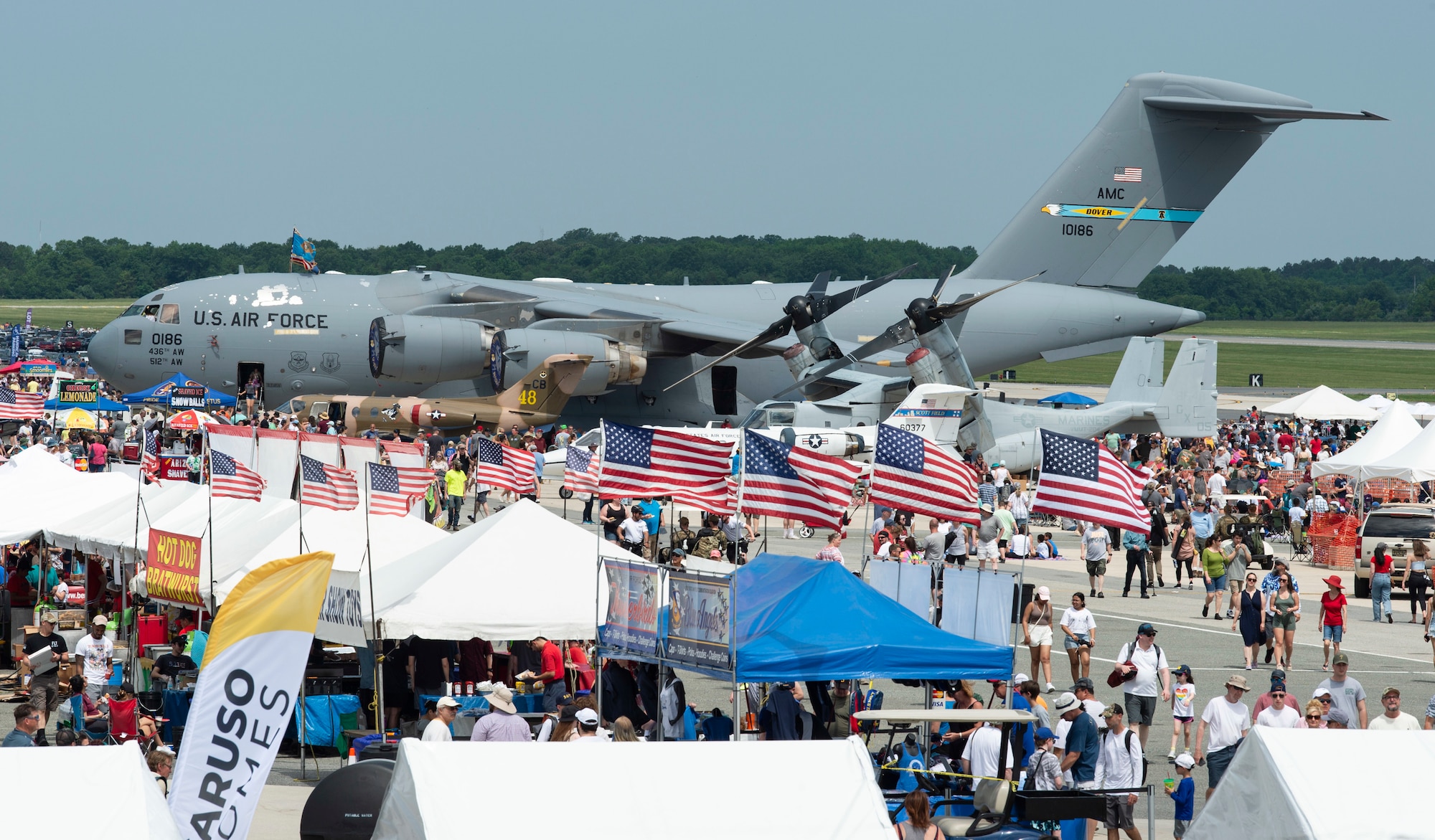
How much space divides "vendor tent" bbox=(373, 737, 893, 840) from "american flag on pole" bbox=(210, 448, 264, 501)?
14.8 m

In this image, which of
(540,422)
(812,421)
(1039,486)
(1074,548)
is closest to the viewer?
(1039,486)

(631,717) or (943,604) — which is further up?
(943,604)

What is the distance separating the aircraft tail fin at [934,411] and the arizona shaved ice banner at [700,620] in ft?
73.1

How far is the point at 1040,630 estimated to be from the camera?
17.7 metres

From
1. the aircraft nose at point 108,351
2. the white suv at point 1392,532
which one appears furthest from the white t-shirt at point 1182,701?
the aircraft nose at point 108,351

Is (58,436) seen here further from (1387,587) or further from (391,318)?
(1387,587)

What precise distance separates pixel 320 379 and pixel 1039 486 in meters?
28.5

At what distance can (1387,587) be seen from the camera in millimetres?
23375

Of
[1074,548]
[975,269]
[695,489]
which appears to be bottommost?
[1074,548]

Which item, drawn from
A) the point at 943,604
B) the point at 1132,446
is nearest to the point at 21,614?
the point at 943,604

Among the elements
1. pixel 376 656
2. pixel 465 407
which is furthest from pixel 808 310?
pixel 376 656

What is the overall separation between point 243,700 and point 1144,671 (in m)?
9.22

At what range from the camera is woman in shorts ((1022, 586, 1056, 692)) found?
17562 mm

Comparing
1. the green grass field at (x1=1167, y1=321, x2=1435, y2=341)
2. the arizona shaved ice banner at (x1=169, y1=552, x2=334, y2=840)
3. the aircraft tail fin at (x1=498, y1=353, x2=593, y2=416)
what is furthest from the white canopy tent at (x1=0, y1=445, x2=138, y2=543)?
the green grass field at (x1=1167, y1=321, x2=1435, y2=341)
